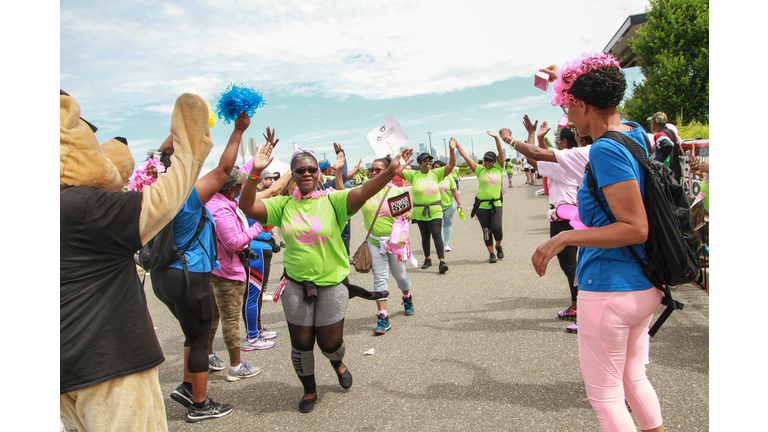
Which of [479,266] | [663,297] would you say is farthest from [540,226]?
[663,297]

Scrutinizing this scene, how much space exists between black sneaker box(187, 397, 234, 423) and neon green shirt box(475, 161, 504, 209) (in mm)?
5499

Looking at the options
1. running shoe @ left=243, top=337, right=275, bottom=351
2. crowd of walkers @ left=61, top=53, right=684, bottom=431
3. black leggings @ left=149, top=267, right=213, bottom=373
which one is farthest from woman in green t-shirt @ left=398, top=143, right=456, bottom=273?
black leggings @ left=149, top=267, right=213, bottom=373

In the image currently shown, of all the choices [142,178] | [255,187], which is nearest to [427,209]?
[255,187]

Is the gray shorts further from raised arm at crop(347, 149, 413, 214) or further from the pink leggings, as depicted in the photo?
the pink leggings

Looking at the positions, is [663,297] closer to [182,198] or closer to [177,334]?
[182,198]

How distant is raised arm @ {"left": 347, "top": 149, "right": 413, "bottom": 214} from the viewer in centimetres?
289

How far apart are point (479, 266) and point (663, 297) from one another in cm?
588

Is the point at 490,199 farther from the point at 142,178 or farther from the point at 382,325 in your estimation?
the point at 142,178

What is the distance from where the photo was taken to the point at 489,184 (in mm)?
7859

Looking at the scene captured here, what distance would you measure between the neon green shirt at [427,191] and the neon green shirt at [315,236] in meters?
4.04

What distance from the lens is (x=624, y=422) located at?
77.4 inches

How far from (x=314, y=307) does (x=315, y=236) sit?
0.54 metres

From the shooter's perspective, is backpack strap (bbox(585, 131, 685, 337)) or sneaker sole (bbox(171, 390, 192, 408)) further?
sneaker sole (bbox(171, 390, 192, 408))

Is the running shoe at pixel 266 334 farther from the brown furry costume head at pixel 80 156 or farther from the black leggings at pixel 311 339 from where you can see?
the brown furry costume head at pixel 80 156
